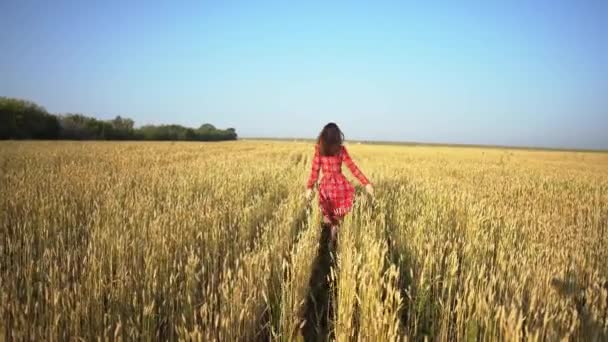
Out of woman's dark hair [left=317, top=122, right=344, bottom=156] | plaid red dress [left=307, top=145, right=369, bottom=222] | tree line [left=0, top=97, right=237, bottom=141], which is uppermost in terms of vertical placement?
tree line [left=0, top=97, right=237, bottom=141]

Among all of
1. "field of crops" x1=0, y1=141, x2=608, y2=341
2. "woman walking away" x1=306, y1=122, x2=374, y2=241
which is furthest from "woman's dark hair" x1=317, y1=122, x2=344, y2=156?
"field of crops" x1=0, y1=141, x2=608, y2=341

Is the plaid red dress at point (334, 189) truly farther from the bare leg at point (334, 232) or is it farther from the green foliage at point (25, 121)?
the green foliage at point (25, 121)

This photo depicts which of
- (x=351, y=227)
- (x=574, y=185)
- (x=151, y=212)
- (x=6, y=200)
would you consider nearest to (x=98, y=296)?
(x=151, y=212)

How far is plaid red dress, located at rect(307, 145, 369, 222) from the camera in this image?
16.2ft

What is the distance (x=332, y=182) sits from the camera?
4.95 metres

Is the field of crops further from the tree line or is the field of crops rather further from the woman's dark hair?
the tree line

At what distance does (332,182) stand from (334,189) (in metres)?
0.11

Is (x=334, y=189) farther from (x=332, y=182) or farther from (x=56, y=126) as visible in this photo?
(x=56, y=126)

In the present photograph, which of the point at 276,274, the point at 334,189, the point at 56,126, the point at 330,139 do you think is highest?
the point at 56,126

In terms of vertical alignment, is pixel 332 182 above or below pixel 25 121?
below

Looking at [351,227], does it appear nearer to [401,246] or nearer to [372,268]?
[401,246]

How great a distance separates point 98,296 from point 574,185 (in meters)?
12.7

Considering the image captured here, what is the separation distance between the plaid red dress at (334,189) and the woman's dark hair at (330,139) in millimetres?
105

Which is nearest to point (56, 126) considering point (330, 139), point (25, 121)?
point (25, 121)
